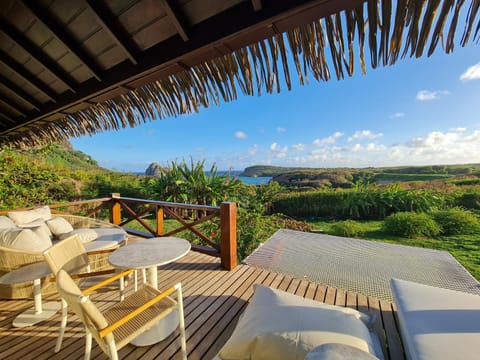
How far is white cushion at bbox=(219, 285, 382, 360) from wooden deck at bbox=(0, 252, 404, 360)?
0.58 meters

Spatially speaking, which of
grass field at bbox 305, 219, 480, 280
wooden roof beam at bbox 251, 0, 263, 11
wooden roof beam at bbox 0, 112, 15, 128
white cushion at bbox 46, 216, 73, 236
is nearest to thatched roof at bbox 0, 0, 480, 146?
wooden roof beam at bbox 251, 0, 263, 11

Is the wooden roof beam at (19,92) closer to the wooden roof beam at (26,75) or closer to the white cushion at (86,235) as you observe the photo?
the wooden roof beam at (26,75)

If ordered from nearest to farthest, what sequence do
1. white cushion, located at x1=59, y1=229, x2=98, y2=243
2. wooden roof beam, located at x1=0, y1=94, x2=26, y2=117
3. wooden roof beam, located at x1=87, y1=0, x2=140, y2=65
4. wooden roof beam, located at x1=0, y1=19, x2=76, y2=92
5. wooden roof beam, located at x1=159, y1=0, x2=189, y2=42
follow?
wooden roof beam, located at x1=159, y1=0, x2=189, y2=42 < wooden roof beam, located at x1=87, y1=0, x2=140, y2=65 < wooden roof beam, located at x1=0, y1=19, x2=76, y2=92 < wooden roof beam, located at x1=0, y1=94, x2=26, y2=117 < white cushion, located at x1=59, y1=229, x2=98, y2=243

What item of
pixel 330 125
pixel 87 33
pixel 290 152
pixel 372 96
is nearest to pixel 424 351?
pixel 87 33

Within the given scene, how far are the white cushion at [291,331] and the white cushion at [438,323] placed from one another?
25 cm

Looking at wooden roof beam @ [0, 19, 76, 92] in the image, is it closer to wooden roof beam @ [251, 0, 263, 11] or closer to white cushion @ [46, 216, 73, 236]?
wooden roof beam @ [251, 0, 263, 11]

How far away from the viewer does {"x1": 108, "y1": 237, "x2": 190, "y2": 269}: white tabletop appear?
1.75 meters

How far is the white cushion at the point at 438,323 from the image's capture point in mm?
997

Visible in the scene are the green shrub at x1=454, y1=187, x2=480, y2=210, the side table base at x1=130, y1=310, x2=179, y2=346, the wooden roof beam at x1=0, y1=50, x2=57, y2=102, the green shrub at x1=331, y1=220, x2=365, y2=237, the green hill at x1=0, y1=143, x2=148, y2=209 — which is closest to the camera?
the side table base at x1=130, y1=310, x2=179, y2=346

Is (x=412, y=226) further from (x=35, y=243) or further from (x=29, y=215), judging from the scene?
(x=29, y=215)

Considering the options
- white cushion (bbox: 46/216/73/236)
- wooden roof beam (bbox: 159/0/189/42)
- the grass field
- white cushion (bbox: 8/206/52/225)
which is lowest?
the grass field

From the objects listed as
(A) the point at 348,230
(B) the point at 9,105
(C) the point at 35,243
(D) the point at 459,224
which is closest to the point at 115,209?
(C) the point at 35,243

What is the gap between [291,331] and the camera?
116 cm

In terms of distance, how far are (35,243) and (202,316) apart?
215 centimetres
